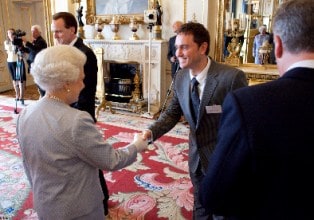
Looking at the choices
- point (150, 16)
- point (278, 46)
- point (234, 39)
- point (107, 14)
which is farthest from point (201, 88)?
point (107, 14)

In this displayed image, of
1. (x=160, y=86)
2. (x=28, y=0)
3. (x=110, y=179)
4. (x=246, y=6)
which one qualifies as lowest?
(x=110, y=179)

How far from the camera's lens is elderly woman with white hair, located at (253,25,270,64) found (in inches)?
193

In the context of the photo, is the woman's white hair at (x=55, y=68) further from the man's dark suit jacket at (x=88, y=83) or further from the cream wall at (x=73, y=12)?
the cream wall at (x=73, y=12)

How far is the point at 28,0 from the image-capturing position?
8.16 m

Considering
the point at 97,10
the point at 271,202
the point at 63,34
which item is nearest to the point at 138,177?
the point at 63,34

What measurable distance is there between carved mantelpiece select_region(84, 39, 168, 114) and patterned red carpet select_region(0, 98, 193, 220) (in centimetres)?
131

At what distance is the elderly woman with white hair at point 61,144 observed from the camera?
4.14 feet

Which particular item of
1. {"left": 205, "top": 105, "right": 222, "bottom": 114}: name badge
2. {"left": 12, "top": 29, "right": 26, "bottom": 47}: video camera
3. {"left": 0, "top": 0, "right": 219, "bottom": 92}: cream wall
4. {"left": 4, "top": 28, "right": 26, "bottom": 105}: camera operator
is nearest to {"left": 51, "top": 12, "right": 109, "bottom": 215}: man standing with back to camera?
{"left": 205, "top": 105, "right": 222, "bottom": 114}: name badge

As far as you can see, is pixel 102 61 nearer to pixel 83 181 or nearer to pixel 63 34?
pixel 63 34

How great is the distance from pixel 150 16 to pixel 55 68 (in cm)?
439

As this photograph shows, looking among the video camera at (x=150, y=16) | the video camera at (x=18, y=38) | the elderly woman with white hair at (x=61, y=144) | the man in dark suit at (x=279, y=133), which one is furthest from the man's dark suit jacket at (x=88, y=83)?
the video camera at (x=18, y=38)

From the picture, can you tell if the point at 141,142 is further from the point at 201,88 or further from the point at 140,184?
the point at 140,184

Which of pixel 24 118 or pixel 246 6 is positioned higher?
pixel 246 6

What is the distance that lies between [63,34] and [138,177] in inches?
68.6
